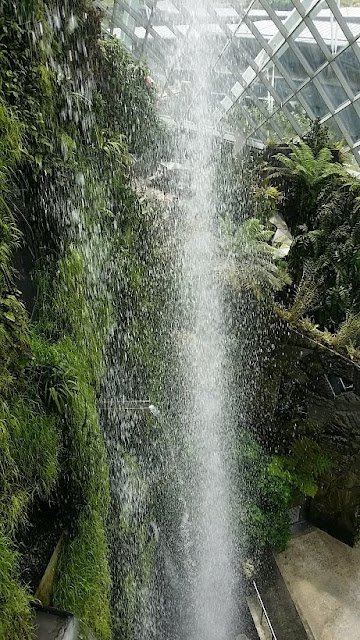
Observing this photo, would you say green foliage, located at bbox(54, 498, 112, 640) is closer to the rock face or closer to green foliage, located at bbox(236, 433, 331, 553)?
green foliage, located at bbox(236, 433, 331, 553)

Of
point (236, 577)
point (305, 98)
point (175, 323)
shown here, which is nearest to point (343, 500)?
point (236, 577)

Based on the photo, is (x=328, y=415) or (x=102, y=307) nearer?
(x=102, y=307)

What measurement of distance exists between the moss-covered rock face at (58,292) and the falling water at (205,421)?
4.31ft

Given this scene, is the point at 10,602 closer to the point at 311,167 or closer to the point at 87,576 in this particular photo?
the point at 87,576

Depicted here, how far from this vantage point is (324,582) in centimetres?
665

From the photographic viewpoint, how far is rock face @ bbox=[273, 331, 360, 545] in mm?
6747

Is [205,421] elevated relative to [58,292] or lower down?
lower down

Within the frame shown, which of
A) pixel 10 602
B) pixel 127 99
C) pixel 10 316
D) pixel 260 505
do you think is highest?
pixel 127 99

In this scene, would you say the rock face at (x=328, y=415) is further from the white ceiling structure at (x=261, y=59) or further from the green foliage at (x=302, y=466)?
the white ceiling structure at (x=261, y=59)

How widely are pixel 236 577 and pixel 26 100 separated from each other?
19.3 ft

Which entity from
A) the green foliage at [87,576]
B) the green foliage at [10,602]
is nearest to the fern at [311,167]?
the green foliage at [87,576]

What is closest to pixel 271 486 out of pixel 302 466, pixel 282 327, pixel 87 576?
pixel 302 466

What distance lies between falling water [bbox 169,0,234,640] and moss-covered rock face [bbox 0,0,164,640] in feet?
4.31

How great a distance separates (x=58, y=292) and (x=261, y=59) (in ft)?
25.6
